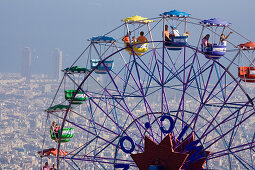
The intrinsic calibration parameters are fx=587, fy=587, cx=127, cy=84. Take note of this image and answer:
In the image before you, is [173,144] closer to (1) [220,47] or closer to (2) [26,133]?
(1) [220,47]

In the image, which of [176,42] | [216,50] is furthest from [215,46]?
[176,42]

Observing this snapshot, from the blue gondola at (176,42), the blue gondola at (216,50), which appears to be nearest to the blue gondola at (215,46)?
the blue gondola at (216,50)

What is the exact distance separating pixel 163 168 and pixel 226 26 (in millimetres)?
3983

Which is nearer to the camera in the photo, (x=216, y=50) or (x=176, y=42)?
(x=176, y=42)

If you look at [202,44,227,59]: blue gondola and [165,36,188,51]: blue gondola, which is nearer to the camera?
→ [165,36,188,51]: blue gondola

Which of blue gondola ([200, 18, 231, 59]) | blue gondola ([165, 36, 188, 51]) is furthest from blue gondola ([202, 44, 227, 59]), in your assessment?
blue gondola ([165, 36, 188, 51])

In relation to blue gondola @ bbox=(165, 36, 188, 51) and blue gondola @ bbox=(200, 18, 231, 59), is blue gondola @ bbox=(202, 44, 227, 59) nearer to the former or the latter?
blue gondola @ bbox=(200, 18, 231, 59)

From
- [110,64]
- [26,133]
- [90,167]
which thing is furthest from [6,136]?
[110,64]

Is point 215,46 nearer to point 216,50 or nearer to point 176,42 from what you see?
point 216,50

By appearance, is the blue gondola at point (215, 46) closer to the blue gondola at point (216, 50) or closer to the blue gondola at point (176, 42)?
the blue gondola at point (216, 50)

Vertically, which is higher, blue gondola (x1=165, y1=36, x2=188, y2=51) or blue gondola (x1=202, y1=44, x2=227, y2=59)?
blue gondola (x1=165, y1=36, x2=188, y2=51)

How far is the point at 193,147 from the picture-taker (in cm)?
1372

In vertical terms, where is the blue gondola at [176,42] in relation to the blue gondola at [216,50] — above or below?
above

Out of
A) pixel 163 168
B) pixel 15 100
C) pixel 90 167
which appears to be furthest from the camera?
pixel 15 100
